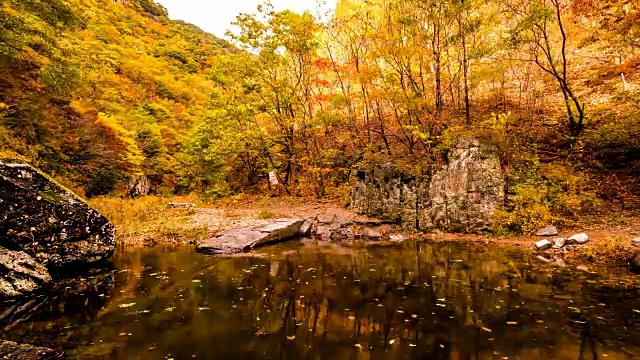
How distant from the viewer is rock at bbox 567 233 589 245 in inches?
418

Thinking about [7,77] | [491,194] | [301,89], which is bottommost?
[491,194]

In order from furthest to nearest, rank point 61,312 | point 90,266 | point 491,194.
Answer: point 491,194 < point 90,266 < point 61,312

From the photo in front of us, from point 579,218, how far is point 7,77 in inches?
980

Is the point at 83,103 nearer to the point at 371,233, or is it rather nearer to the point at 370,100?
the point at 370,100

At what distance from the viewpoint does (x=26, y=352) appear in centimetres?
455

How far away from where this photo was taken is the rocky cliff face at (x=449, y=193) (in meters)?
13.9

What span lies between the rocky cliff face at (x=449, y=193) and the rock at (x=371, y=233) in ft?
3.49

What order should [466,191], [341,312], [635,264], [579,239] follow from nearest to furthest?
[341,312] < [635,264] < [579,239] < [466,191]

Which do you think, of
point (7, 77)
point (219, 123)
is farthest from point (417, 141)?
point (7, 77)

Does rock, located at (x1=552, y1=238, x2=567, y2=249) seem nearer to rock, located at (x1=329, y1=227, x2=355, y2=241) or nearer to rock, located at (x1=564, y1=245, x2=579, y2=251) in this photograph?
rock, located at (x1=564, y1=245, x2=579, y2=251)

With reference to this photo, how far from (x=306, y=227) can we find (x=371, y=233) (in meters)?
3.05

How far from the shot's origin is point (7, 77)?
15.5 meters

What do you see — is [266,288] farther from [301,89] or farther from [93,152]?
[93,152]

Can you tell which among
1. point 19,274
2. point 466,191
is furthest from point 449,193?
point 19,274
